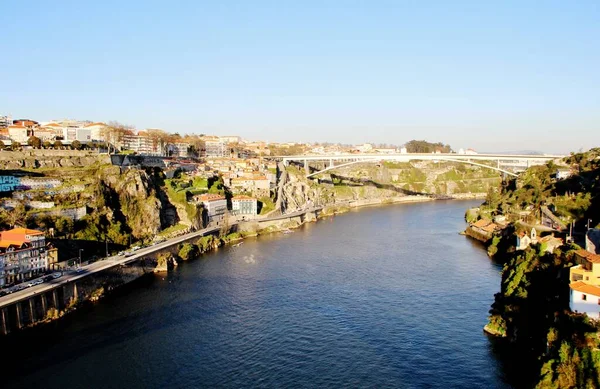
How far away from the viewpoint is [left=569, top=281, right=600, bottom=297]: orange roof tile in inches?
420

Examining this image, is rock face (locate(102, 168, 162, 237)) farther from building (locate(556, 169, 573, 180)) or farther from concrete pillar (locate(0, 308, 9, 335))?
building (locate(556, 169, 573, 180))

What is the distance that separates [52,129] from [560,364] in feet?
128

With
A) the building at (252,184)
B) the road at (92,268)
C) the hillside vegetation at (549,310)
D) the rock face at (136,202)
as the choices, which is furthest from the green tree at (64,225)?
the building at (252,184)

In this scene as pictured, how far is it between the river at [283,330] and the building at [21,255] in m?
2.69

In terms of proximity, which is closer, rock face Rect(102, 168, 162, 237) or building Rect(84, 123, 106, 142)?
rock face Rect(102, 168, 162, 237)

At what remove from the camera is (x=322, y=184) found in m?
50.8

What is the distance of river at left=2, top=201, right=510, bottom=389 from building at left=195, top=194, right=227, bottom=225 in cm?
764

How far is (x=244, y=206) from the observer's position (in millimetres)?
33969

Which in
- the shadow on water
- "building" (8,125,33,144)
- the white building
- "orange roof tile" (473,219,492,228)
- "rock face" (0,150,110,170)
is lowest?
the shadow on water

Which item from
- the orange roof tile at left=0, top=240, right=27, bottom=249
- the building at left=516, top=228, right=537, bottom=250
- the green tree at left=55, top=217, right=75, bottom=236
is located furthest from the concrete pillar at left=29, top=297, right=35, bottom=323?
the building at left=516, top=228, right=537, bottom=250

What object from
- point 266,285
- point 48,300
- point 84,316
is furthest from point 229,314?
point 48,300

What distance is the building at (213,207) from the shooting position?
3058cm

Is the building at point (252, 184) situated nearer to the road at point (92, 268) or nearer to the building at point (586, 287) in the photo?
the road at point (92, 268)

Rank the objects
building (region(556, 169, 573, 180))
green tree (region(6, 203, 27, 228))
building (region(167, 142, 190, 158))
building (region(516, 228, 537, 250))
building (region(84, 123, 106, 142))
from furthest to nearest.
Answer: building (region(167, 142, 190, 158)), building (region(84, 123, 106, 142)), building (region(556, 169, 573, 180)), building (region(516, 228, 537, 250)), green tree (region(6, 203, 27, 228))
